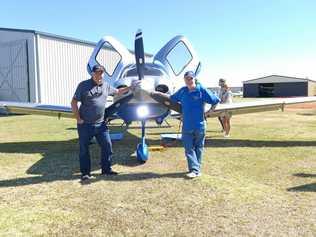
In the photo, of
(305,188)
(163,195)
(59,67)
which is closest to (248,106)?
(305,188)

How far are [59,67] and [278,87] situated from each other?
57.4m

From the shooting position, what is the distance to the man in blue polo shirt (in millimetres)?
6516

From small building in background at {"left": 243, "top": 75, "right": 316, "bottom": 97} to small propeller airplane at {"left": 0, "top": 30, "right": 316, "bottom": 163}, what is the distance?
209 ft

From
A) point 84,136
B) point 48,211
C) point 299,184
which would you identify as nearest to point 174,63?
point 84,136

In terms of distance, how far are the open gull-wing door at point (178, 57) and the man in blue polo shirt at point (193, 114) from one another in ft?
10.5

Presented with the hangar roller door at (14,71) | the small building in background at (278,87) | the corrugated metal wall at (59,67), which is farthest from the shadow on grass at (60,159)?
the small building in background at (278,87)

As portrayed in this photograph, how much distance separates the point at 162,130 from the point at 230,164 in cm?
624

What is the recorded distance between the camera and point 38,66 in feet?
81.5

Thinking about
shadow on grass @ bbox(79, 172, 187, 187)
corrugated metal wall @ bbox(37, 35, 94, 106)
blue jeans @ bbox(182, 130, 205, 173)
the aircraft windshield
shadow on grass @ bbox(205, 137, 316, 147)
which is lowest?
shadow on grass @ bbox(79, 172, 187, 187)

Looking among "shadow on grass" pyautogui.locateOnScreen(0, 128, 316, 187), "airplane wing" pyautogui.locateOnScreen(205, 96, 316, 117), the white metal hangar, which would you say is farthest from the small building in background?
"shadow on grass" pyautogui.locateOnScreen(0, 128, 316, 187)

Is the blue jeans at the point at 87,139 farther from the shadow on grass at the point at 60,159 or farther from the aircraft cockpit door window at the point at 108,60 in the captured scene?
the aircraft cockpit door window at the point at 108,60

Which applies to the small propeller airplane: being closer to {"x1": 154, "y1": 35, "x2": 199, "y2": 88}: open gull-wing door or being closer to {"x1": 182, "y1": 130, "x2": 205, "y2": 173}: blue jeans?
{"x1": 154, "y1": 35, "x2": 199, "y2": 88}: open gull-wing door

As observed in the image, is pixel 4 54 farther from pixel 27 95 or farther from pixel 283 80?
pixel 283 80

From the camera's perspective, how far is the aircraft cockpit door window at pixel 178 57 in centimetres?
998
